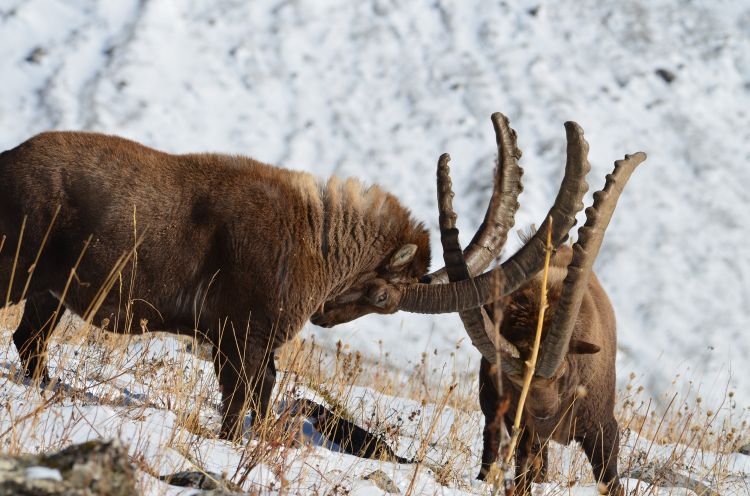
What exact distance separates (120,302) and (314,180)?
153 centimetres

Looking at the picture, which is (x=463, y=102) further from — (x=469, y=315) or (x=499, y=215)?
(x=469, y=315)

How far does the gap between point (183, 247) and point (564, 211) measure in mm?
2318

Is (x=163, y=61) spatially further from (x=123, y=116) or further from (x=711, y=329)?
(x=711, y=329)

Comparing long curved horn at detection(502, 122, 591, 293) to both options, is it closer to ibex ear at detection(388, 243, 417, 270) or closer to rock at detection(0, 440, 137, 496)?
ibex ear at detection(388, 243, 417, 270)

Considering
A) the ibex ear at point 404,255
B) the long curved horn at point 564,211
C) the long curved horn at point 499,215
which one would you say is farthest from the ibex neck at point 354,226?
the long curved horn at point 564,211

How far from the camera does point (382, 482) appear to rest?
149 inches

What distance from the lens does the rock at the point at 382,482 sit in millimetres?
3729

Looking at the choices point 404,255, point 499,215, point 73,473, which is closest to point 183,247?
point 404,255

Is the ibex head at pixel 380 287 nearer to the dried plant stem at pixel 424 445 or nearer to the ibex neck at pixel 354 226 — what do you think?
the ibex neck at pixel 354 226

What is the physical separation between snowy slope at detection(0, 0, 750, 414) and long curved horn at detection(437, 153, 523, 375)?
6.05 meters

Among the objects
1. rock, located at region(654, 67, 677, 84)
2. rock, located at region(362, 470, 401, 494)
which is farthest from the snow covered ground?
rock, located at region(362, 470, 401, 494)

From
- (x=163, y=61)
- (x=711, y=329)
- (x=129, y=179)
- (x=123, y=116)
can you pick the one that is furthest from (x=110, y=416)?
(x=163, y=61)

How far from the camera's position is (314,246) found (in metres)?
5.39

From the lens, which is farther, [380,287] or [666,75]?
[666,75]
